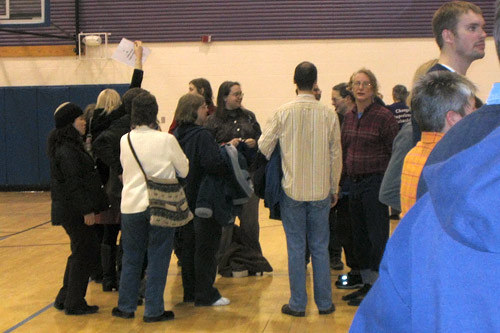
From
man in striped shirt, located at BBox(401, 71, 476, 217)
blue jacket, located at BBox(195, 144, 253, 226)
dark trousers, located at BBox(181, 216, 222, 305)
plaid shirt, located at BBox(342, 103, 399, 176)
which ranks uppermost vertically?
man in striped shirt, located at BBox(401, 71, 476, 217)

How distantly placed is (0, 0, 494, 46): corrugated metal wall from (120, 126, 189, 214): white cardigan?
8132mm

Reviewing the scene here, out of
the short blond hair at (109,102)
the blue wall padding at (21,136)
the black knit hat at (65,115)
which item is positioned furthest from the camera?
the blue wall padding at (21,136)

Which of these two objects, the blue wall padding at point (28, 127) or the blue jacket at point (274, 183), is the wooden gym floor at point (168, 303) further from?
the blue wall padding at point (28, 127)

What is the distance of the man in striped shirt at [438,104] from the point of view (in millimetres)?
2486

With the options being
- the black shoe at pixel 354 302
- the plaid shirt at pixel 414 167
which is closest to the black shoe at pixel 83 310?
the black shoe at pixel 354 302

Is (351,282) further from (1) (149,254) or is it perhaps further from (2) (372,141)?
(1) (149,254)

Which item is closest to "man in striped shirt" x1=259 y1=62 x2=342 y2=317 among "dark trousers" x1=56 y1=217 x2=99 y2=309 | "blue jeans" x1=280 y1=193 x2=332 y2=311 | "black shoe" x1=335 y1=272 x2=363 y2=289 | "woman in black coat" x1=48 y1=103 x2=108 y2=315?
Answer: "blue jeans" x1=280 y1=193 x2=332 y2=311

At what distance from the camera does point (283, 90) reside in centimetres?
1250

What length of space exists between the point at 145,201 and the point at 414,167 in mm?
2368

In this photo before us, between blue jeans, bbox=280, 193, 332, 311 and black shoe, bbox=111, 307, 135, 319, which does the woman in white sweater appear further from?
blue jeans, bbox=280, 193, 332, 311

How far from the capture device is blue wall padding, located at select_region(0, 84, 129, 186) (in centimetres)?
1270

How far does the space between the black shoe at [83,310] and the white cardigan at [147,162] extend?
868 mm

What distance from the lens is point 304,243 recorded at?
4.80 meters

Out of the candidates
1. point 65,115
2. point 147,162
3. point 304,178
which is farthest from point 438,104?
point 65,115
